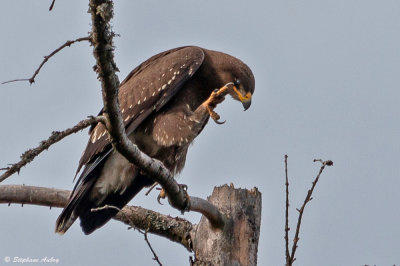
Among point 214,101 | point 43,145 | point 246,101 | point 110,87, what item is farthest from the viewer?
point 246,101

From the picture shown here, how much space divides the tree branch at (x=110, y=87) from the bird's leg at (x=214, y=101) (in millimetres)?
1024

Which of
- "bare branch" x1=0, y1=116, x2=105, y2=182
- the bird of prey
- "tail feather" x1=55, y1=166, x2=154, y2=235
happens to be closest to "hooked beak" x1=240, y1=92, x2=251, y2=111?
the bird of prey

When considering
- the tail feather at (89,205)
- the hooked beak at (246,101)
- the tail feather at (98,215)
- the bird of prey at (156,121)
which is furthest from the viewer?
the hooked beak at (246,101)

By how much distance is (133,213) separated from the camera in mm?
6434

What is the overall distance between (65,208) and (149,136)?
96 centimetres

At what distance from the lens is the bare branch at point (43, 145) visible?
11.0ft

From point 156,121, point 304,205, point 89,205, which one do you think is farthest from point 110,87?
point 89,205

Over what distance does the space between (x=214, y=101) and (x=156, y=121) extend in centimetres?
53

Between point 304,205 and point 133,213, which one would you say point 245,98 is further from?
point 304,205

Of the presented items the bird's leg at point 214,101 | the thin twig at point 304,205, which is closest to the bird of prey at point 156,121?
the bird's leg at point 214,101

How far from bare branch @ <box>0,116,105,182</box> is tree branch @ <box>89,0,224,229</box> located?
0.17 meters

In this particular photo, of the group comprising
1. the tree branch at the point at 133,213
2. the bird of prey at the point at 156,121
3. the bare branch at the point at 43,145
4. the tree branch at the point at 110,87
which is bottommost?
the bare branch at the point at 43,145

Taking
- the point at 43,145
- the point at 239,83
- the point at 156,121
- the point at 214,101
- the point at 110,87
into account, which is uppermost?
the point at 239,83

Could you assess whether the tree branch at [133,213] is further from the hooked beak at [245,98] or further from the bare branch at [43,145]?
the bare branch at [43,145]
